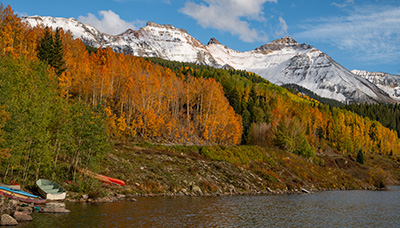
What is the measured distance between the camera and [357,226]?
122ft

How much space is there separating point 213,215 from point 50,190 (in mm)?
19564

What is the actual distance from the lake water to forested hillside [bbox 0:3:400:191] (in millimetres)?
9393

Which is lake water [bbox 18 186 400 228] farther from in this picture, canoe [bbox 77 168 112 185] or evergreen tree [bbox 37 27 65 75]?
evergreen tree [bbox 37 27 65 75]

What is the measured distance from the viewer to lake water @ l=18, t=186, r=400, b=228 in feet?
101

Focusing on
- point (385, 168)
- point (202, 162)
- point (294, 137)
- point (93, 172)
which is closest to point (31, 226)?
point (93, 172)

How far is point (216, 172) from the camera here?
6719 cm

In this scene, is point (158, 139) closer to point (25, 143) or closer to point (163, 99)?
point (163, 99)

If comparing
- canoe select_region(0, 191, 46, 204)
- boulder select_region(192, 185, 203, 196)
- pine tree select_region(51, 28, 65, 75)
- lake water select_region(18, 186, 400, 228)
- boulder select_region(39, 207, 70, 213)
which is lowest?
boulder select_region(192, 185, 203, 196)

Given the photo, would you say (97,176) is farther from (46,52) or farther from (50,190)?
(46,52)

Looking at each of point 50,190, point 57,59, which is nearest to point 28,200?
point 50,190

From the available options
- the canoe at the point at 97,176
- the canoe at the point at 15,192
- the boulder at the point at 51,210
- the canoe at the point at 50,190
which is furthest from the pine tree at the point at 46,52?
the boulder at the point at 51,210

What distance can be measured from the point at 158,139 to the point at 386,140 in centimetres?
15453

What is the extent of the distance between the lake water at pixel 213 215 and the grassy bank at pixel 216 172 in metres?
6.57

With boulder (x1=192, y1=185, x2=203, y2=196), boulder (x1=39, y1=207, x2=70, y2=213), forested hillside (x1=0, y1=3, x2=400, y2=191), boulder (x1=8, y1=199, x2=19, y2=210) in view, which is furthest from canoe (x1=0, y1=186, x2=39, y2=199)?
boulder (x1=192, y1=185, x2=203, y2=196)
